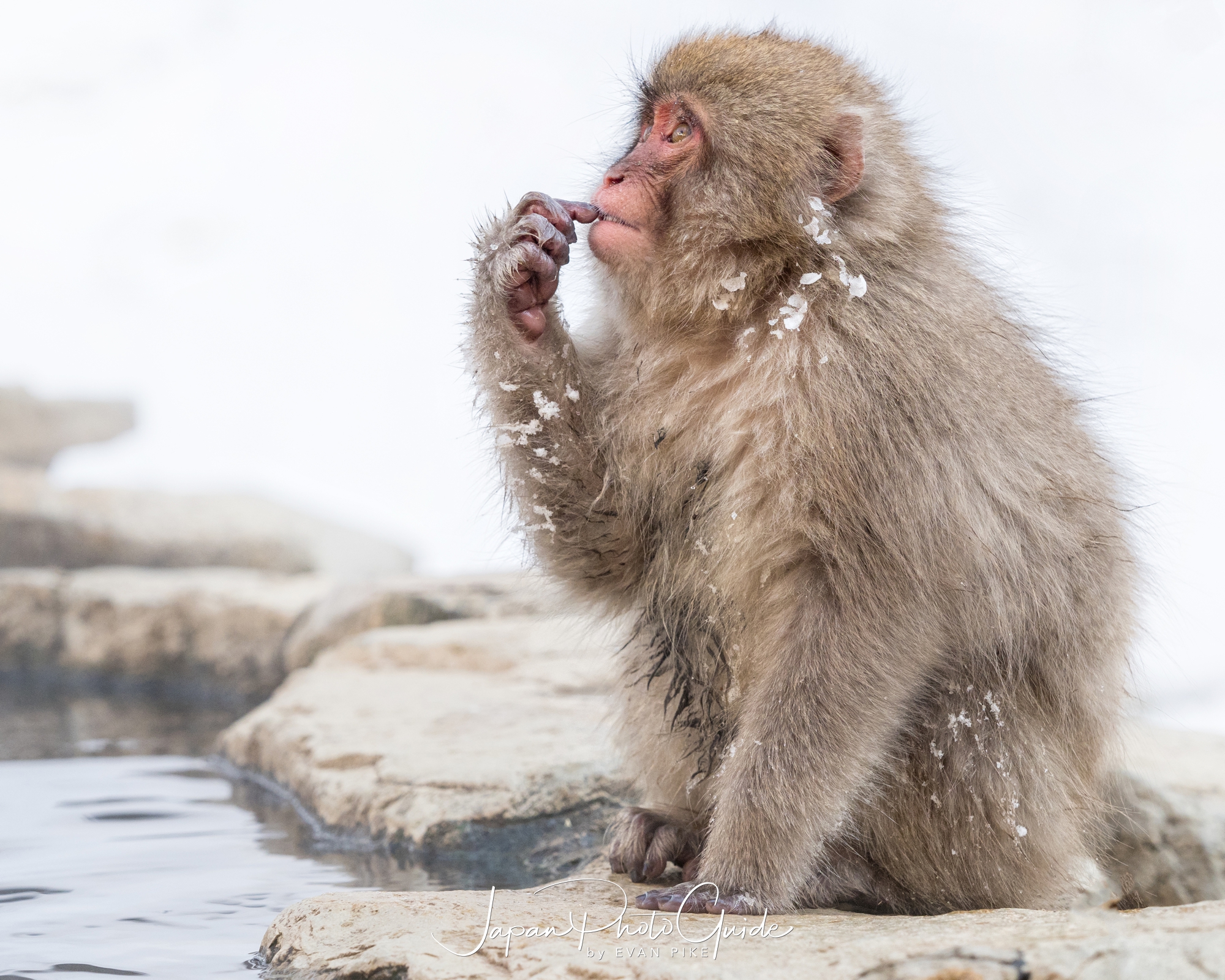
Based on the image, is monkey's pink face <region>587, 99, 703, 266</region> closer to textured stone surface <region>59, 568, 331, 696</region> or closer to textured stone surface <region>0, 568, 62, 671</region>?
textured stone surface <region>59, 568, 331, 696</region>

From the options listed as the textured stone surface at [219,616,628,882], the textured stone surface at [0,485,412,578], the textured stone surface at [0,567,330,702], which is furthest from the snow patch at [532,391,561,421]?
the textured stone surface at [0,485,412,578]

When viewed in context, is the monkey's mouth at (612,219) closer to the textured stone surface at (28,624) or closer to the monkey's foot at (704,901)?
the monkey's foot at (704,901)

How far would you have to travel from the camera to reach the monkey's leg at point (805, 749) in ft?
6.84

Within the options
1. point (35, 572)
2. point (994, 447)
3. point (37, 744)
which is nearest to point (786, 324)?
point (994, 447)

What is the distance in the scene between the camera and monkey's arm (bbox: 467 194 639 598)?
2.46 meters

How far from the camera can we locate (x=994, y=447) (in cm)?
227

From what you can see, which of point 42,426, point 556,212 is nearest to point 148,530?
point 42,426

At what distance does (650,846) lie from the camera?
101 inches

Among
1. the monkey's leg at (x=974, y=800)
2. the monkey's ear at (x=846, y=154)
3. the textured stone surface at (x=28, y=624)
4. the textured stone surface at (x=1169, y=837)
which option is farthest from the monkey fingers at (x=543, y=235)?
the textured stone surface at (x=28, y=624)

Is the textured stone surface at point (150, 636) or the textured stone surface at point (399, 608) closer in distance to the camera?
the textured stone surface at point (399, 608)

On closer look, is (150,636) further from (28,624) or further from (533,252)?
(533,252)

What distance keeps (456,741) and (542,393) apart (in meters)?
1.35

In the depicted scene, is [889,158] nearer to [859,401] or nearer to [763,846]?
[859,401]

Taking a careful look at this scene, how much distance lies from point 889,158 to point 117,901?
6.78ft
